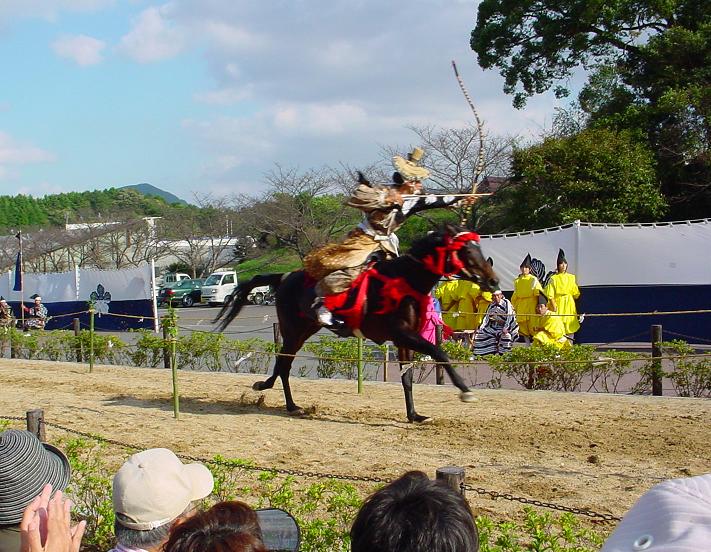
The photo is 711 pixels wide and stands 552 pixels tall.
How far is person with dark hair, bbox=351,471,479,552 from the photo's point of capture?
1.88 m

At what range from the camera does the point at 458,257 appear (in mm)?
7836

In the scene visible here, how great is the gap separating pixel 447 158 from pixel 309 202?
7982 millimetres

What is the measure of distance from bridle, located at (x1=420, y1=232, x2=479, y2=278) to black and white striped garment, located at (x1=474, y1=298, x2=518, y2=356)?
14.0ft

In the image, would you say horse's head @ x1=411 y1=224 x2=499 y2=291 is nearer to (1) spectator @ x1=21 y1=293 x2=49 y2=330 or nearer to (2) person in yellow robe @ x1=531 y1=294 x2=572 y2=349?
(2) person in yellow robe @ x1=531 y1=294 x2=572 y2=349

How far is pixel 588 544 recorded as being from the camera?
454cm

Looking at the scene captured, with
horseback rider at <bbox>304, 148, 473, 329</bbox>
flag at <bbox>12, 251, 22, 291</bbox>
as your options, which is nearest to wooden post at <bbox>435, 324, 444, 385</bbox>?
horseback rider at <bbox>304, 148, 473, 329</bbox>

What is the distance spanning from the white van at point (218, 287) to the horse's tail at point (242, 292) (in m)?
Answer: 26.1

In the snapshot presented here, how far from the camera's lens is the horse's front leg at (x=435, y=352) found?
24.7ft

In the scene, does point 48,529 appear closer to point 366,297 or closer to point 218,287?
point 366,297

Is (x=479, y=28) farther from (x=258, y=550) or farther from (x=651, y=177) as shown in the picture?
(x=258, y=550)

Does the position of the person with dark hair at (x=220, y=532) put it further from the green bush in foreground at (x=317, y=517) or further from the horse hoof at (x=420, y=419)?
the horse hoof at (x=420, y=419)

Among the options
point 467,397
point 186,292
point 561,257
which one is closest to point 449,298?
point 561,257

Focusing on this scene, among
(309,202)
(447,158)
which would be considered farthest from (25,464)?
(309,202)

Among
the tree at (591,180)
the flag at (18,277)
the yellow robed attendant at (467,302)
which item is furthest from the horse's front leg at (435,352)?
the flag at (18,277)
